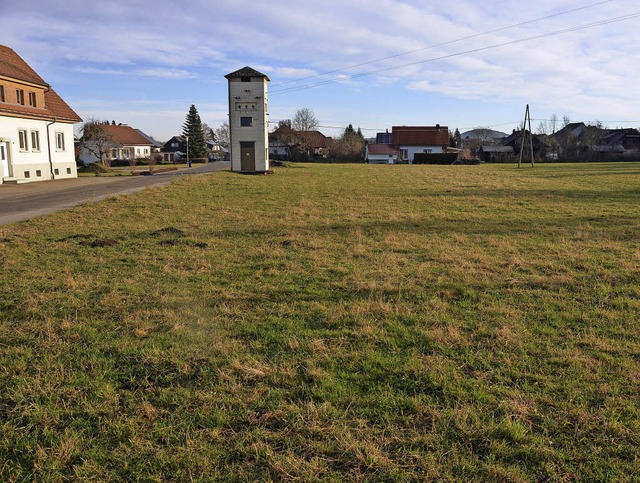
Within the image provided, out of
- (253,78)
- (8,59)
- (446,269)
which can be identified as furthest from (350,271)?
(253,78)

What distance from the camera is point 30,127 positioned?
1246 inches

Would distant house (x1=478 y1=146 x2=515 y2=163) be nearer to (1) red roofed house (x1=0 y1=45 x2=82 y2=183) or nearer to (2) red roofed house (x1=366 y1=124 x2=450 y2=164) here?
(2) red roofed house (x1=366 y1=124 x2=450 y2=164)

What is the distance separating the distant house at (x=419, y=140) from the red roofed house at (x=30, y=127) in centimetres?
→ 7012

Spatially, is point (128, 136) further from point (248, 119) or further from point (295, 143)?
point (248, 119)

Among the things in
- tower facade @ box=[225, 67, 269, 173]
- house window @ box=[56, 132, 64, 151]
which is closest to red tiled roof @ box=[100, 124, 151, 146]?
tower facade @ box=[225, 67, 269, 173]

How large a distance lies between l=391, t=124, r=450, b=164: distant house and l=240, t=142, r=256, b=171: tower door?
56066 millimetres

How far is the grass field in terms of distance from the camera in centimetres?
331

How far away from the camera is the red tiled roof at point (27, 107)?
29.9m

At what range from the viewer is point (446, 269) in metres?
8.52

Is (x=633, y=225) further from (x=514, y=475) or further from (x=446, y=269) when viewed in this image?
(x=514, y=475)

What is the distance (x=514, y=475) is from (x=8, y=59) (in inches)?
1598

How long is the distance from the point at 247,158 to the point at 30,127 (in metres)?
18.3

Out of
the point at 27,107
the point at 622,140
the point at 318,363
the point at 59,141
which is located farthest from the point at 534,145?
the point at 318,363

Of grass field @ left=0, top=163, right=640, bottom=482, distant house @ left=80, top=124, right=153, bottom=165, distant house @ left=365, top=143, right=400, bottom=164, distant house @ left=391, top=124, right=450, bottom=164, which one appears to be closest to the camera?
grass field @ left=0, top=163, right=640, bottom=482
